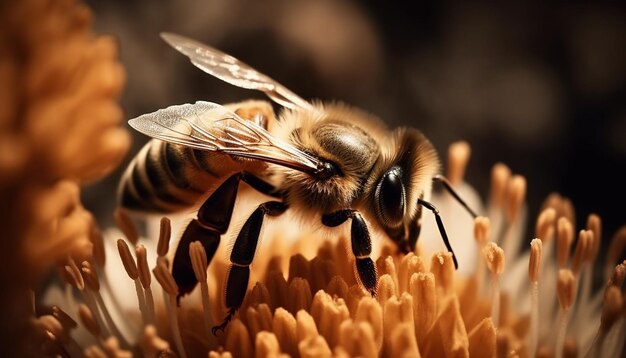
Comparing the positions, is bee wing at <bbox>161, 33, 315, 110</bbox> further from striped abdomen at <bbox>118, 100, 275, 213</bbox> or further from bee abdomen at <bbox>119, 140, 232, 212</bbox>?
bee abdomen at <bbox>119, 140, 232, 212</bbox>

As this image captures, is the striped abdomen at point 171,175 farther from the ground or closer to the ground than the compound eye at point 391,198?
closer to the ground

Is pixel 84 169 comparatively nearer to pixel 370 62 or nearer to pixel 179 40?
pixel 179 40

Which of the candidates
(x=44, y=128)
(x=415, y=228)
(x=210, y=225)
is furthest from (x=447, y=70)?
(x=44, y=128)

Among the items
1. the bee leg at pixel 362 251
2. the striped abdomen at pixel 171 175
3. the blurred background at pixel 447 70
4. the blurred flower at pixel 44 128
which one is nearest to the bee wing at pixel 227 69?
the striped abdomen at pixel 171 175

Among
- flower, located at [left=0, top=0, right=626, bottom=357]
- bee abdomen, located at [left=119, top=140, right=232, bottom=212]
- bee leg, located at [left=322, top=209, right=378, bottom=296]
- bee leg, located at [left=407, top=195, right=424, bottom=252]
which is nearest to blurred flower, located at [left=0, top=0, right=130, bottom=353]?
flower, located at [left=0, top=0, right=626, bottom=357]

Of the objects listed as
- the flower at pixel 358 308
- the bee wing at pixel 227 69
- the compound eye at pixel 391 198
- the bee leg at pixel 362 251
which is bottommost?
the flower at pixel 358 308

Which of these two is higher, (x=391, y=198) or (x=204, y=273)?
(x=391, y=198)

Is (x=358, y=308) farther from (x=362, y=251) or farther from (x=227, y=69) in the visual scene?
(x=227, y=69)

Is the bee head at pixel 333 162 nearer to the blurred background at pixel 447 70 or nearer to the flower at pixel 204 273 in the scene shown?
the flower at pixel 204 273
